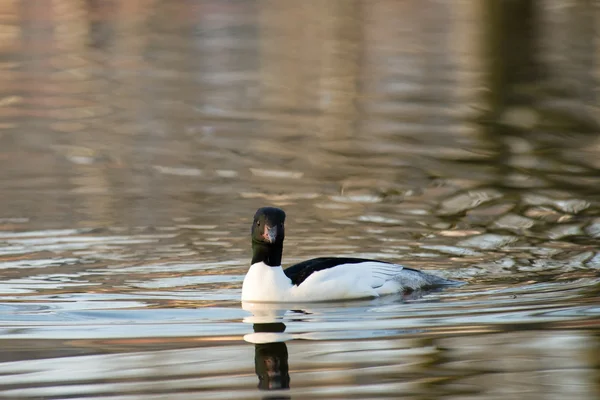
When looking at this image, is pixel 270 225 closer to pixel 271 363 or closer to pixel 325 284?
pixel 325 284

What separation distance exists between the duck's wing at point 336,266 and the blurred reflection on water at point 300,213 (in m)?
0.22

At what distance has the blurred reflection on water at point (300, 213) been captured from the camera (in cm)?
754

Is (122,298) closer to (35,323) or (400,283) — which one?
(35,323)

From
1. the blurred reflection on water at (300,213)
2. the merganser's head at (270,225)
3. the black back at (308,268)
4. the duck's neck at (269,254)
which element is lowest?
the blurred reflection on water at (300,213)

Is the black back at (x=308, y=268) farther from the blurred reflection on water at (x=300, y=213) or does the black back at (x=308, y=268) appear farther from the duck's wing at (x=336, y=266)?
the blurred reflection on water at (x=300, y=213)

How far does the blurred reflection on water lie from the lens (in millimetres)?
7543

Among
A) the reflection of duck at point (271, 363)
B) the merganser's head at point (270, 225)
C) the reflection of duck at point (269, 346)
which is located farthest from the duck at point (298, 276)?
the reflection of duck at point (271, 363)

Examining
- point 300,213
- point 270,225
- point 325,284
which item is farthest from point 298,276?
point 300,213

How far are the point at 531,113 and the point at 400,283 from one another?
1142 centimetres

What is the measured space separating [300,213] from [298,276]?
350 centimetres

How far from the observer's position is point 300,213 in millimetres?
13211

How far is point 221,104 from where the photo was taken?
73.3ft

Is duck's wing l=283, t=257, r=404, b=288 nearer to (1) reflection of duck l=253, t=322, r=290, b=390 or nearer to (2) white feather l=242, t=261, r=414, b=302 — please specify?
(2) white feather l=242, t=261, r=414, b=302

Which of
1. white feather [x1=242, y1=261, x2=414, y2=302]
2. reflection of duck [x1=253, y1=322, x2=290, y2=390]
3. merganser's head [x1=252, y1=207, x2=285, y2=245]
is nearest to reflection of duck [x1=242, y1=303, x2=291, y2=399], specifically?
reflection of duck [x1=253, y1=322, x2=290, y2=390]
